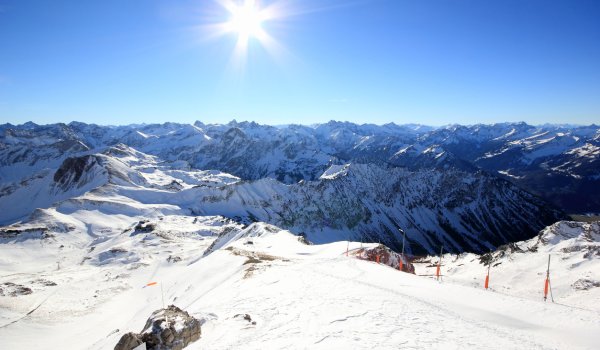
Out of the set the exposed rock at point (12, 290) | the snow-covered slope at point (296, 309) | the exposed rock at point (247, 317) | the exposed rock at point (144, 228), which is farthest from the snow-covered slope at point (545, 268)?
the exposed rock at point (144, 228)

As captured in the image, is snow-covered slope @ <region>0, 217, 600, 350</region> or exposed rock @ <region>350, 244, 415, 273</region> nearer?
snow-covered slope @ <region>0, 217, 600, 350</region>

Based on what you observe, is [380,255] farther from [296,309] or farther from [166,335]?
[166,335]

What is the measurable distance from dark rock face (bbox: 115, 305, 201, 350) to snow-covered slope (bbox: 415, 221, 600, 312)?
1343 inches

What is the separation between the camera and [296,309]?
21.5 m

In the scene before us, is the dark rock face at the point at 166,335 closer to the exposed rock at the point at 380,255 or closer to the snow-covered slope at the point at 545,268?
the snow-covered slope at the point at 545,268

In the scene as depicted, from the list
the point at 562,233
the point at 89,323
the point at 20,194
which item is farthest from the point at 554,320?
the point at 20,194

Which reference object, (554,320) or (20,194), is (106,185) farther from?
(554,320)

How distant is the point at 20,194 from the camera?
19875 cm

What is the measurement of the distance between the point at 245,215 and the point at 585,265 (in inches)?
5681

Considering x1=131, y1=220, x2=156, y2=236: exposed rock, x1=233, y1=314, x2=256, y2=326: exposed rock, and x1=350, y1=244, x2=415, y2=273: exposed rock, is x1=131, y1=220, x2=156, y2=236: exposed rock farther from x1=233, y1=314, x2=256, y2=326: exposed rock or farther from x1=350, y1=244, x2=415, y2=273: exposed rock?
x1=233, y1=314, x2=256, y2=326: exposed rock

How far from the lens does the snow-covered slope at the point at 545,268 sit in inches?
1953

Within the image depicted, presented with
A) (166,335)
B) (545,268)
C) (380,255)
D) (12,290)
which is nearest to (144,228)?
(12,290)

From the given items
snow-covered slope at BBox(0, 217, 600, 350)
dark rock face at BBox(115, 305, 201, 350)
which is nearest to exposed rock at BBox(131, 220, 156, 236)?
snow-covered slope at BBox(0, 217, 600, 350)

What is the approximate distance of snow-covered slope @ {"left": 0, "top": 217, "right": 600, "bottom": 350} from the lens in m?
17.6
